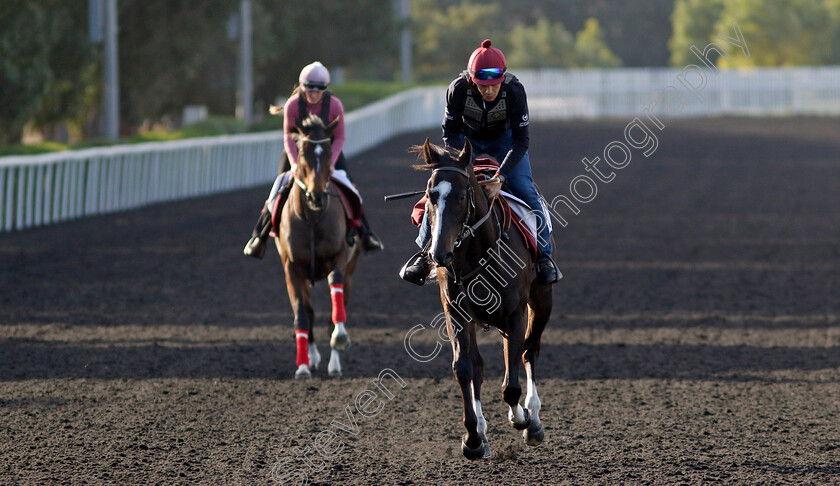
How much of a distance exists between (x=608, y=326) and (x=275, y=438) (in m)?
4.51

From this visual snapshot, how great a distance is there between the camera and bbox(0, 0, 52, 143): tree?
17825 millimetres

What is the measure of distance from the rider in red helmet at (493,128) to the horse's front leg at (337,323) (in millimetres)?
2126

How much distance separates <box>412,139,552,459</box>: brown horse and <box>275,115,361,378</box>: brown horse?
6.20ft

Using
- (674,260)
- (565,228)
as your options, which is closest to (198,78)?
(565,228)

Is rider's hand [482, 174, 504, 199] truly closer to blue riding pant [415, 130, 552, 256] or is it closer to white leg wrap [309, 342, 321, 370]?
blue riding pant [415, 130, 552, 256]

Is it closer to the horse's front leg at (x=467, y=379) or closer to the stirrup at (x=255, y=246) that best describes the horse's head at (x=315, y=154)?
the stirrup at (x=255, y=246)

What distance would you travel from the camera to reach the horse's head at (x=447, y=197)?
5.41 metres

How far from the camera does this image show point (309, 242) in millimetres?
8273

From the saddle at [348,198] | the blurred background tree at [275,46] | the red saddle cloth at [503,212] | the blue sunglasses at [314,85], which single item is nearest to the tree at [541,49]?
the blurred background tree at [275,46]

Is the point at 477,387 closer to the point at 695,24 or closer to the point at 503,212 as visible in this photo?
the point at 503,212

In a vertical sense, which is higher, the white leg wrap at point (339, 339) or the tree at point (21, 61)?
the tree at point (21, 61)

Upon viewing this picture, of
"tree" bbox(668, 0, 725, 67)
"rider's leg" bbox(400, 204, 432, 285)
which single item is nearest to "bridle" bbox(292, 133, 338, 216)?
"rider's leg" bbox(400, 204, 432, 285)

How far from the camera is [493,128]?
6574 mm

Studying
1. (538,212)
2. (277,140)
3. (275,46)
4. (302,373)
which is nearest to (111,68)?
(277,140)
